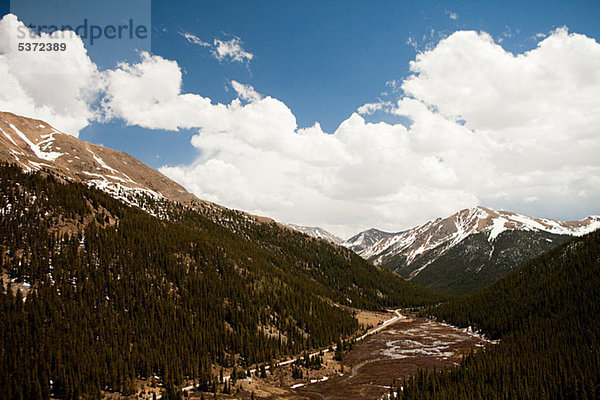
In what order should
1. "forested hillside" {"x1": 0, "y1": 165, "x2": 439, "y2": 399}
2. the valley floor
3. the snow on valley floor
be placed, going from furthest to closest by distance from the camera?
the snow on valley floor → the valley floor → "forested hillside" {"x1": 0, "y1": 165, "x2": 439, "y2": 399}

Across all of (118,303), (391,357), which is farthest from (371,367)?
(118,303)

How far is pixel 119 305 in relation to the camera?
99.7 m

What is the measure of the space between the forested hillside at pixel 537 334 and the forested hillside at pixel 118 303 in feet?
193

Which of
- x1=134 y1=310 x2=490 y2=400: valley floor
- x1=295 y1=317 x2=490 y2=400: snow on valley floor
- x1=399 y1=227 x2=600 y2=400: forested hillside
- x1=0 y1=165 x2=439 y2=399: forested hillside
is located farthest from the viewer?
x1=295 y1=317 x2=490 y2=400: snow on valley floor

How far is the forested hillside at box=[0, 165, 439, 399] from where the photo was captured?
73812mm

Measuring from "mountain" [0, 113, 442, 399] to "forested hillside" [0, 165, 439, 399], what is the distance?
0.33 metres

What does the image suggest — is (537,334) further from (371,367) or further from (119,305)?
(119,305)

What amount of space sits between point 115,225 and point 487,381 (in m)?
136

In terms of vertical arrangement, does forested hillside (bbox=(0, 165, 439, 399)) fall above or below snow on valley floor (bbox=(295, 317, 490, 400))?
above

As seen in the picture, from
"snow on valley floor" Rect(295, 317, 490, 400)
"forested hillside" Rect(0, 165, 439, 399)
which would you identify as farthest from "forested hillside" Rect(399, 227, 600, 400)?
"forested hillside" Rect(0, 165, 439, 399)

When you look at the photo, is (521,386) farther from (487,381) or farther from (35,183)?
(35,183)

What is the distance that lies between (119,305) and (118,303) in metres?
0.79

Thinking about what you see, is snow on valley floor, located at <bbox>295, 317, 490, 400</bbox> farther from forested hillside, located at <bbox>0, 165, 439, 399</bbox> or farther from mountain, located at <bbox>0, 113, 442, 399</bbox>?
mountain, located at <bbox>0, 113, 442, 399</bbox>

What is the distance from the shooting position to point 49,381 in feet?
223
